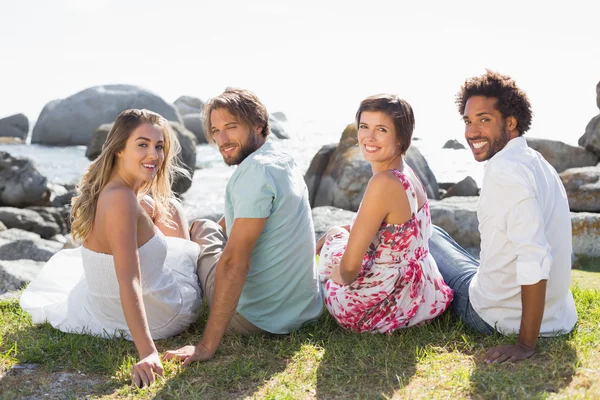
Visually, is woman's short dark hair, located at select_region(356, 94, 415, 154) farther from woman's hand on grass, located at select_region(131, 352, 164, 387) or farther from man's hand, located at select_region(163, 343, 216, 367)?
woman's hand on grass, located at select_region(131, 352, 164, 387)

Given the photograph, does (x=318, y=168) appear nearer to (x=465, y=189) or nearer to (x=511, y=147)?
(x=465, y=189)

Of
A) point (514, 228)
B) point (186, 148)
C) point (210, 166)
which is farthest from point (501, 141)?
point (210, 166)

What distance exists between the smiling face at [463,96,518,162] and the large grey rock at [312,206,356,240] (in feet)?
14.3

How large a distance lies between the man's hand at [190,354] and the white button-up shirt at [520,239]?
1.64m

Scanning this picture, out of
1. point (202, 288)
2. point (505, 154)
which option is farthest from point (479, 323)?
point (202, 288)

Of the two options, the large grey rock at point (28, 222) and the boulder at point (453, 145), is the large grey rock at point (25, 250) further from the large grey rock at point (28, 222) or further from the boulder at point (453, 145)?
the boulder at point (453, 145)

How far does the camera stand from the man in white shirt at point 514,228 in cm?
324

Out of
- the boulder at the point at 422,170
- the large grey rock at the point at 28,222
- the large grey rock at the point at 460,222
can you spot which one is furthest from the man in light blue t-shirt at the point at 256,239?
the large grey rock at the point at 28,222

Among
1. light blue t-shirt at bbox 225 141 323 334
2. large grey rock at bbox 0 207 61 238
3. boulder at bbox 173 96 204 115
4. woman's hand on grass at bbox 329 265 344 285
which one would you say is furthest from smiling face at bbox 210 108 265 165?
boulder at bbox 173 96 204 115

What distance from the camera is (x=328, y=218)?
8180 mm

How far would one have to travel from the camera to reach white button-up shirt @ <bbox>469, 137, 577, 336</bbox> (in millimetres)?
3234

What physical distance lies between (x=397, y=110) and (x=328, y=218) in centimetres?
467

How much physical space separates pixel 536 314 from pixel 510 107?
1130 mm

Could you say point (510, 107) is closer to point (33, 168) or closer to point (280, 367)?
point (280, 367)
